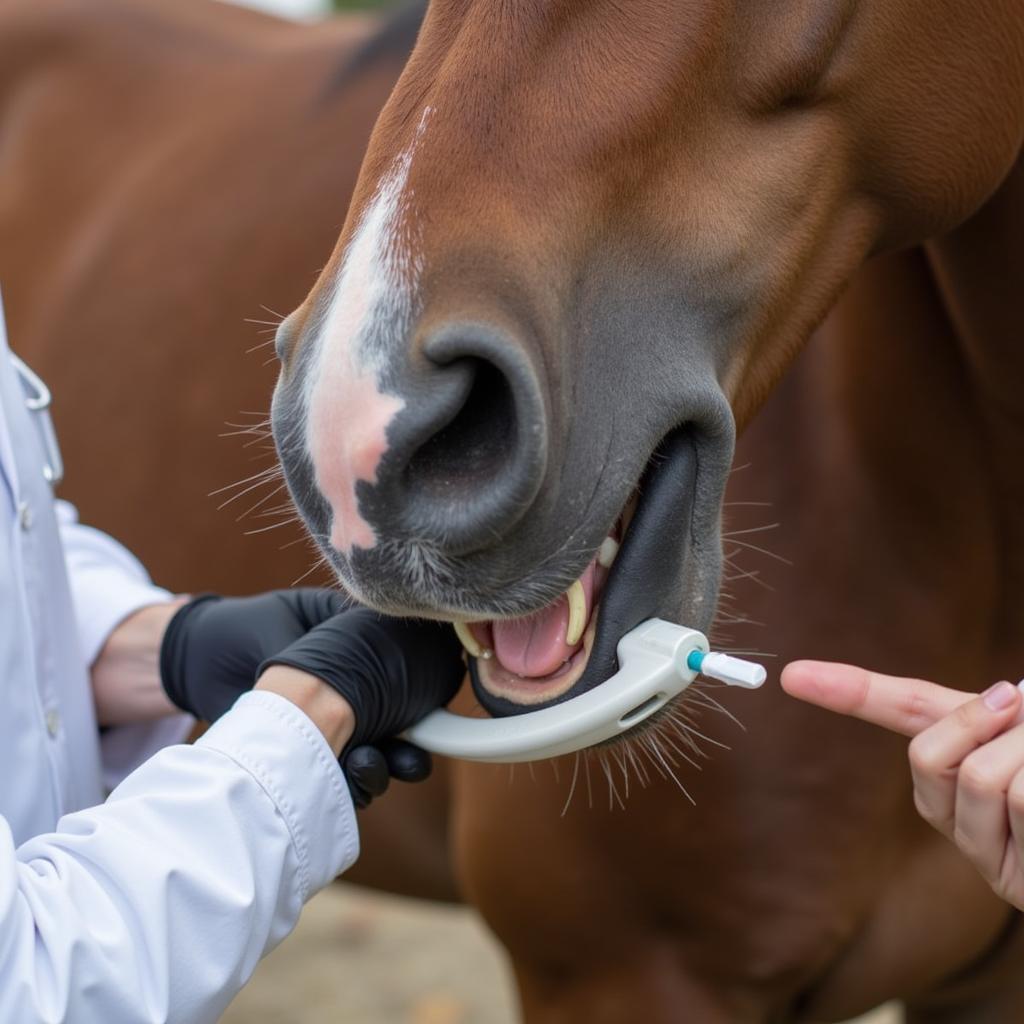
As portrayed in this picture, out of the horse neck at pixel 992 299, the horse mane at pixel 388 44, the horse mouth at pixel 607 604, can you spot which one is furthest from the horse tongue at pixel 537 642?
the horse mane at pixel 388 44

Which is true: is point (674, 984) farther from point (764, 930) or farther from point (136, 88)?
point (136, 88)

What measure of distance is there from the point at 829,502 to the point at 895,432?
11cm

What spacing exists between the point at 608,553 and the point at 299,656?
0.97 ft

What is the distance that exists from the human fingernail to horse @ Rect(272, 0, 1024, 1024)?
0.85 ft

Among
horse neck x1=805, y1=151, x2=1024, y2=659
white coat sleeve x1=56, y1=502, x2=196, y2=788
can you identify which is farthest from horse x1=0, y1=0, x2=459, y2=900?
horse neck x1=805, y1=151, x2=1024, y2=659

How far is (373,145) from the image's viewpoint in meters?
1.08

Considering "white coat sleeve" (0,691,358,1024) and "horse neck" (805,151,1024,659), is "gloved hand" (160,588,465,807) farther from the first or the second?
"horse neck" (805,151,1024,659)

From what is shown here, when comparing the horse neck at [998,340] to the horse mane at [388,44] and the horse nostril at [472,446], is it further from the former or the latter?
the horse mane at [388,44]

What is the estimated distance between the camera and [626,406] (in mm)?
1045

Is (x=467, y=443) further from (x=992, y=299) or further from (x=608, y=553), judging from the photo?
(x=992, y=299)

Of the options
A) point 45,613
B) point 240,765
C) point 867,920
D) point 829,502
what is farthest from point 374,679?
point 867,920

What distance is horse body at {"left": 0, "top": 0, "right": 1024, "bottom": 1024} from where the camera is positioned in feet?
3.35

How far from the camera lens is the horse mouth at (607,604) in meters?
1.09

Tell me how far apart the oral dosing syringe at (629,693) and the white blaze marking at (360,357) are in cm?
21
